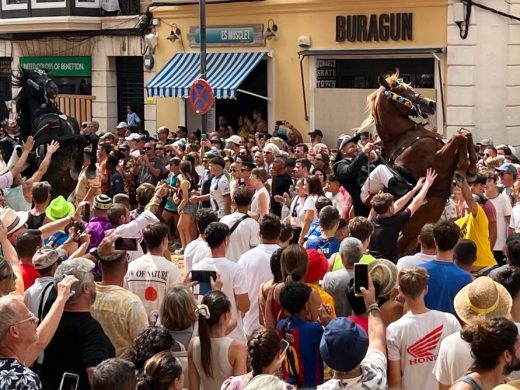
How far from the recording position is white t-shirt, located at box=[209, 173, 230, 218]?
46.9ft


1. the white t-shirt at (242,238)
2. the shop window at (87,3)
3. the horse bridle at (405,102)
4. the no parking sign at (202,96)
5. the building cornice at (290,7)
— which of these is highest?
the shop window at (87,3)

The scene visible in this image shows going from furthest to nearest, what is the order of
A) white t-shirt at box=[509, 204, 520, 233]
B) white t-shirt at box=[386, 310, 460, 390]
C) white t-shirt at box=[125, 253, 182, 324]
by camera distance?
white t-shirt at box=[509, 204, 520, 233] < white t-shirt at box=[125, 253, 182, 324] < white t-shirt at box=[386, 310, 460, 390]

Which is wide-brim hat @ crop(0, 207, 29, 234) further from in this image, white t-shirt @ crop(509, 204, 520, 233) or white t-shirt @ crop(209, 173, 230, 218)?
white t-shirt @ crop(209, 173, 230, 218)

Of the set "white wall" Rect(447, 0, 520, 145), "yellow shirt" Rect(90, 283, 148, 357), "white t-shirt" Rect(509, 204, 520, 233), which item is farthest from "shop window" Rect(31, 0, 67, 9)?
"yellow shirt" Rect(90, 283, 148, 357)

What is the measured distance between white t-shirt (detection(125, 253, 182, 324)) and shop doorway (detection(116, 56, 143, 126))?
18930 mm

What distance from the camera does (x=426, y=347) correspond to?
6.24m

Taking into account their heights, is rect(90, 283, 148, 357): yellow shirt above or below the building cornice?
below

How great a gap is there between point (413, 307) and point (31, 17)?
22.4 m

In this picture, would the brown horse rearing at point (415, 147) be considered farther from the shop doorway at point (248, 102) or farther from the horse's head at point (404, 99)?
the shop doorway at point (248, 102)

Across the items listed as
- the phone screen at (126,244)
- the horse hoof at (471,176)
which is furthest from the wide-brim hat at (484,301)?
the horse hoof at (471,176)

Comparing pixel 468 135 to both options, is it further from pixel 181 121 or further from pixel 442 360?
pixel 181 121

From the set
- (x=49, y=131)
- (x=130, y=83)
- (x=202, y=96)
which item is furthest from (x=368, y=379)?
(x=130, y=83)

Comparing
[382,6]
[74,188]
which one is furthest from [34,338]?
[382,6]

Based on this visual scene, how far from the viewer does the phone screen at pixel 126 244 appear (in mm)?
8969
